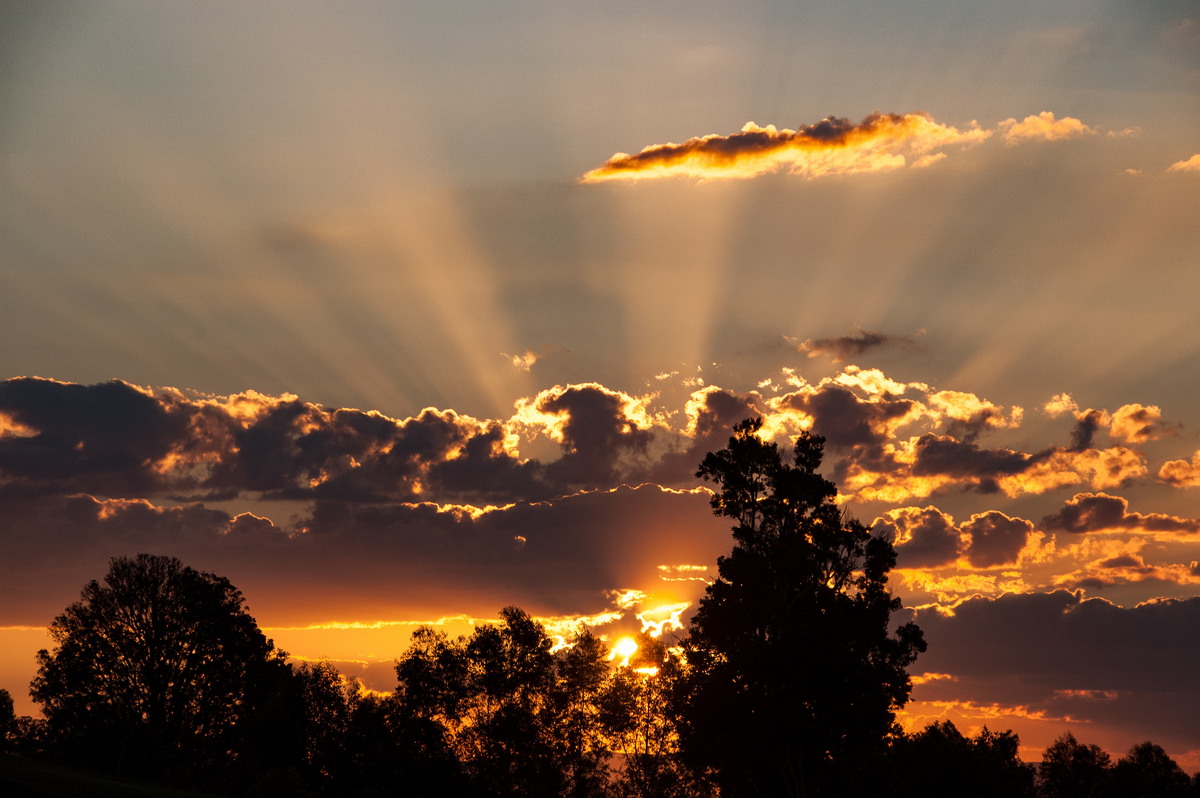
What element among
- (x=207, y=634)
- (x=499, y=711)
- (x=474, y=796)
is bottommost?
(x=474, y=796)

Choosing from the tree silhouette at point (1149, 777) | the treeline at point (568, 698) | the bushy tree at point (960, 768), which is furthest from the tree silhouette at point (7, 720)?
the tree silhouette at point (1149, 777)

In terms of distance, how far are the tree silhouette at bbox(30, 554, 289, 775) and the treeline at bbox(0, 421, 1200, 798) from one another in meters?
0.22

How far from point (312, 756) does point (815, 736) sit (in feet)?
278

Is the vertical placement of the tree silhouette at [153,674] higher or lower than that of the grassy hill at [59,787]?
higher

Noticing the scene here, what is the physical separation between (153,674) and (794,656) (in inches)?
3180

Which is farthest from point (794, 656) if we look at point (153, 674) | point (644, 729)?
point (153, 674)

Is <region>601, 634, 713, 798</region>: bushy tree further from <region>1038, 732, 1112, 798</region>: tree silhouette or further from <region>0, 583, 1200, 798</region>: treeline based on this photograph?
<region>1038, 732, 1112, 798</region>: tree silhouette

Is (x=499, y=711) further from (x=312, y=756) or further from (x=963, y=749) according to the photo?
(x=963, y=749)

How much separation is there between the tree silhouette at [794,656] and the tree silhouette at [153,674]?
69380 millimetres

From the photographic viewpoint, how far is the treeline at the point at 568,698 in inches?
2889

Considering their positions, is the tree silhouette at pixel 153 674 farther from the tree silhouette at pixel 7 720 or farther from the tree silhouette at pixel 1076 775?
the tree silhouette at pixel 1076 775

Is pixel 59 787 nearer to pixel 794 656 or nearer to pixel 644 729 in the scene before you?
pixel 794 656

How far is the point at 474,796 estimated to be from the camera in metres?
117

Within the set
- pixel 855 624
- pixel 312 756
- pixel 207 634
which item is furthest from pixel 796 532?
pixel 312 756
